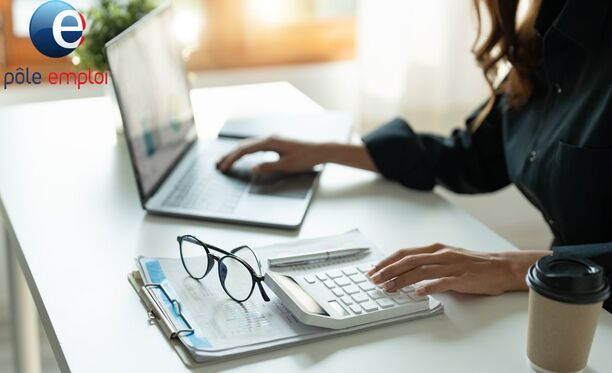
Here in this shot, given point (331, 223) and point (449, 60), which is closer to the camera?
point (331, 223)

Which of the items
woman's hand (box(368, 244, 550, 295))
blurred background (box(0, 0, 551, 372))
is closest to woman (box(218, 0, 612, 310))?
woman's hand (box(368, 244, 550, 295))

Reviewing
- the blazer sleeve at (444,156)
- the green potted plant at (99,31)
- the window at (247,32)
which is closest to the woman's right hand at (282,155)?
the blazer sleeve at (444,156)

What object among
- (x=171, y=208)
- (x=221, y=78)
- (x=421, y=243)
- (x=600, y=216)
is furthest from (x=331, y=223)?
(x=221, y=78)

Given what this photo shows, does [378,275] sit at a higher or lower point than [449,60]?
higher

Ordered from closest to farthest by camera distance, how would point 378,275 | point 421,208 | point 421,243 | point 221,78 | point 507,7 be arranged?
point 378,275 < point 421,243 < point 421,208 < point 507,7 < point 221,78

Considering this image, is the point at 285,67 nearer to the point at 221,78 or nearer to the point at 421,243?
the point at 221,78

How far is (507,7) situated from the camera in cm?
144

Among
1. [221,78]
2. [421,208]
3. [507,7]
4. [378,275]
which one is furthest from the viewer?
[221,78]

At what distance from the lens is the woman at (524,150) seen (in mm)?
1043

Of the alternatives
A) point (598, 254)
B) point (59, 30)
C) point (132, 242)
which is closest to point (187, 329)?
point (132, 242)

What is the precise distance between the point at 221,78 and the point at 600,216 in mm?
1436

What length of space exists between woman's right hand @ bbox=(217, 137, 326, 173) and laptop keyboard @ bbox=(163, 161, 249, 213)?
0.12 feet

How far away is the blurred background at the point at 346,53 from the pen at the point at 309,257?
1329 millimetres

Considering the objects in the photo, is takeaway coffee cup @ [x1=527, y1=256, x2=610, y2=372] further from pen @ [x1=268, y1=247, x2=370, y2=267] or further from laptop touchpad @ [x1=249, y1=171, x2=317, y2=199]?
laptop touchpad @ [x1=249, y1=171, x2=317, y2=199]
